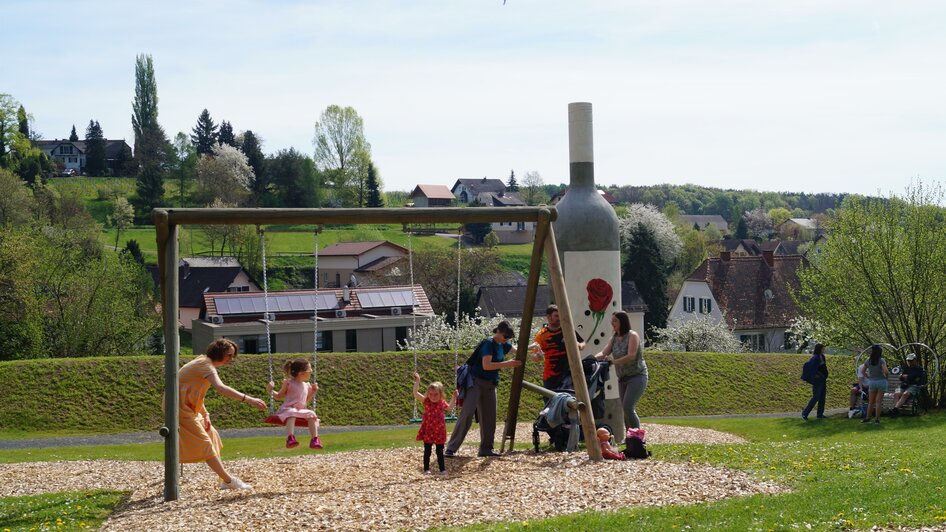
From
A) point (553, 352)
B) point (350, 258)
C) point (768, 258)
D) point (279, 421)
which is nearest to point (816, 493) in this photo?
point (553, 352)

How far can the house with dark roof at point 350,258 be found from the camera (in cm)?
7725

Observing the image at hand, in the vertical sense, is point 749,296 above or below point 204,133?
below

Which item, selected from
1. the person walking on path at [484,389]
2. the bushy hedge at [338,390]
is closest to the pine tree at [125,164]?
the bushy hedge at [338,390]

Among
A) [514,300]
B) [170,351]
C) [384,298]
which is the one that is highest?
[384,298]

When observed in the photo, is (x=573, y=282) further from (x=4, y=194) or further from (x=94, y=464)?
(x=4, y=194)

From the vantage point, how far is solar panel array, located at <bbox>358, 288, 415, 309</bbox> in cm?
4637

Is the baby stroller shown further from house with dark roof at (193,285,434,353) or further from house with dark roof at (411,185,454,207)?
house with dark roof at (411,185,454,207)

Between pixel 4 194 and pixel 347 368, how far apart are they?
44786mm

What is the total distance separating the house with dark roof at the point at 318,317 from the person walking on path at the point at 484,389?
2393 centimetres

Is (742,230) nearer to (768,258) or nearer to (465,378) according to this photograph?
(768,258)

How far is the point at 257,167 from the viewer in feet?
390

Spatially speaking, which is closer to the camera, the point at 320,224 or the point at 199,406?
the point at 199,406

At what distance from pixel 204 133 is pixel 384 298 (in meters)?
96.4

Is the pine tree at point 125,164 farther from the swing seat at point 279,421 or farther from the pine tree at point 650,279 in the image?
the swing seat at point 279,421
